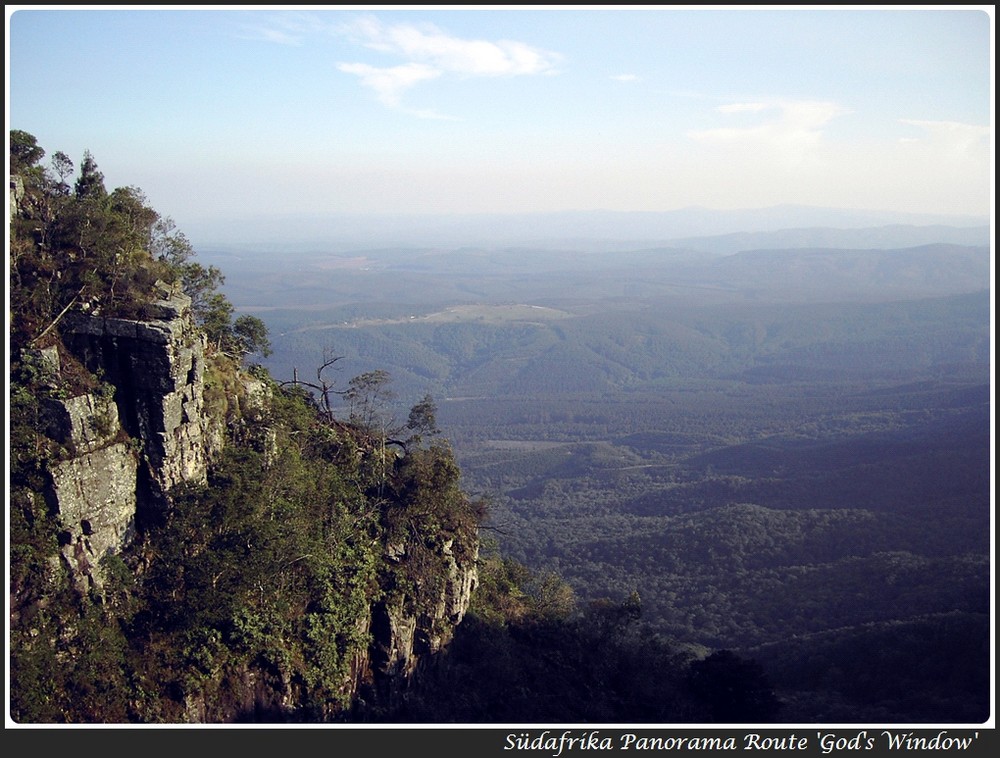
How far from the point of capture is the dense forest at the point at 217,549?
14.1m

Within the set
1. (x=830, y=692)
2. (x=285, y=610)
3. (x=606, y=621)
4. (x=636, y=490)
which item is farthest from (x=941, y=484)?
(x=285, y=610)

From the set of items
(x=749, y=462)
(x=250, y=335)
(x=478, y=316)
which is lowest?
(x=749, y=462)

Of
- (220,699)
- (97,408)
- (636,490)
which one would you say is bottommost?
(636,490)

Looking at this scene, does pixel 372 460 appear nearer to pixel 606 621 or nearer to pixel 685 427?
pixel 606 621

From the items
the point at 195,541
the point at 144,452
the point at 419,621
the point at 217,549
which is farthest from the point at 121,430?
the point at 419,621

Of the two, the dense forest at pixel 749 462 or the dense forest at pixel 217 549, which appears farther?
the dense forest at pixel 749 462

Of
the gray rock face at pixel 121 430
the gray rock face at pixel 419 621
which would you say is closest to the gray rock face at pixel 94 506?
the gray rock face at pixel 121 430

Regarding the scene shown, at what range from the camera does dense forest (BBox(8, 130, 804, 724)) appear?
1412cm

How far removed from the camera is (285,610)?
1600cm

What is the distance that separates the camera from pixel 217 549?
51.7 feet

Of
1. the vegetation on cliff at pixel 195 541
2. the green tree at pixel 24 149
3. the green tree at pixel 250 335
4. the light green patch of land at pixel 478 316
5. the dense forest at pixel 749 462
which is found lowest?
the dense forest at pixel 749 462

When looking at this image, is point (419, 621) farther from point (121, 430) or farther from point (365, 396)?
point (121, 430)

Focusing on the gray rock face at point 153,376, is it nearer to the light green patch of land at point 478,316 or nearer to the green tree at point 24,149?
the green tree at point 24,149

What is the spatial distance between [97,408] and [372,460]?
6.93m
